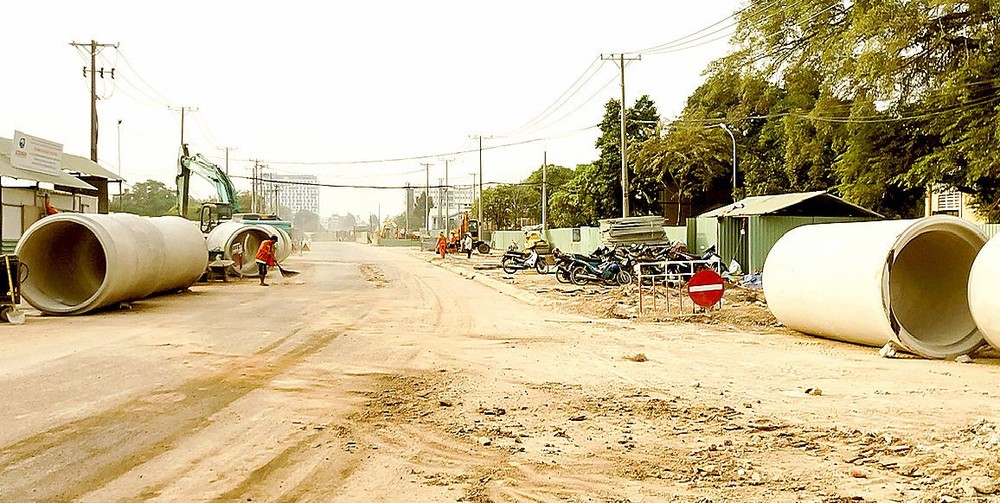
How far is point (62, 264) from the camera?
19734 mm

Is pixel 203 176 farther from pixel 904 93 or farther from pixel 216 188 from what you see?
pixel 904 93

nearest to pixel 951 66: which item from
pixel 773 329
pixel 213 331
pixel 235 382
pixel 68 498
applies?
pixel 773 329

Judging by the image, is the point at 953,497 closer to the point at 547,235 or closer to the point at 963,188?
the point at 963,188

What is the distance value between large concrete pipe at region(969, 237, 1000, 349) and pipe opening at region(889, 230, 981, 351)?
1.45m

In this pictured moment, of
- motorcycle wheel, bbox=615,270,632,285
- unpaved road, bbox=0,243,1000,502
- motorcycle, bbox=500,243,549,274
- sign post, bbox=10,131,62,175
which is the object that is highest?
sign post, bbox=10,131,62,175

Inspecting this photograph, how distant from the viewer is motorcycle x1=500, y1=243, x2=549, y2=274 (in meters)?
33.3

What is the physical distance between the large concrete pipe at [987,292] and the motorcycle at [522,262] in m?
22.3

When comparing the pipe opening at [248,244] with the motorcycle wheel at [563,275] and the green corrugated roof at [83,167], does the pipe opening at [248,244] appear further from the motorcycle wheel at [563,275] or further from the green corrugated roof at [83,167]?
the motorcycle wheel at [563,275]

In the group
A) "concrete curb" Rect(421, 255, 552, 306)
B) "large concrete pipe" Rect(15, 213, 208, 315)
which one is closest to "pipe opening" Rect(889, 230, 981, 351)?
"concrete curb" Rect(421, 255, 552, 306)

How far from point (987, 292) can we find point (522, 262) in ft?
76.5

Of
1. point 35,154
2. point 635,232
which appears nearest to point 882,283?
point 635,232

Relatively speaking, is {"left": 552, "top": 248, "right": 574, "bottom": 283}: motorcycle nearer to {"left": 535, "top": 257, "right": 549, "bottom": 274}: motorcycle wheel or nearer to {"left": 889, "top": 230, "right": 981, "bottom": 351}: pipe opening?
{"left": 535, "top": 257, "right": 549, "bottom": 274}: motorcycle wheel

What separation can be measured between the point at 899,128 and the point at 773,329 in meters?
17.2

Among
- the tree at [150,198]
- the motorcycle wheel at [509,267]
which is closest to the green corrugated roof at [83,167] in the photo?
the motorcycle wheel at [509,267]
